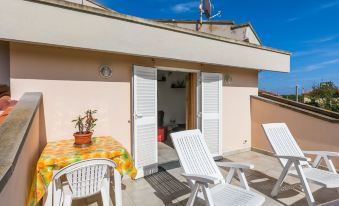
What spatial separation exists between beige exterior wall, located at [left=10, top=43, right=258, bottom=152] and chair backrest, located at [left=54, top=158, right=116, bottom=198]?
1.59 m

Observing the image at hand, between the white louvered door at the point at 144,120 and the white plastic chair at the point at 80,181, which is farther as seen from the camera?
the white louvered door at the point at 144,120

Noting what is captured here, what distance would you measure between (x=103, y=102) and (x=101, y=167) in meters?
1.85

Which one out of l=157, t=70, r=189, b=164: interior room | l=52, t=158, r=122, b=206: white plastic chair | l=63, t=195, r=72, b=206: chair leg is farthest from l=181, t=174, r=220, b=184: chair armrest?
l=157, t=70, r=189, b=164: interior room

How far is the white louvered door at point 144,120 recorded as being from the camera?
4.29 m

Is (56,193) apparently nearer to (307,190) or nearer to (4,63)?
(4,63)

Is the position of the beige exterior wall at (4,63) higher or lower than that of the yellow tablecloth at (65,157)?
higher

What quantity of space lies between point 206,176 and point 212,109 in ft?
10.8

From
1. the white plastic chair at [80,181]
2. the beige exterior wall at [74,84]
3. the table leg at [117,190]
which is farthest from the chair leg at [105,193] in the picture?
the beige exterior wall at [74,84]

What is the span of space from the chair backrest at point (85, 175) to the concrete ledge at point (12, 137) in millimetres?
729

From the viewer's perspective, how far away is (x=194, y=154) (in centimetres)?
325

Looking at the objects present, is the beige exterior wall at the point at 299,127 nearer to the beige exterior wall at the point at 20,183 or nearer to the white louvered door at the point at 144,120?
the white louvered door at the point at 144,120

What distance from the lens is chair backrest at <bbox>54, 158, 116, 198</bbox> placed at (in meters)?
2.35

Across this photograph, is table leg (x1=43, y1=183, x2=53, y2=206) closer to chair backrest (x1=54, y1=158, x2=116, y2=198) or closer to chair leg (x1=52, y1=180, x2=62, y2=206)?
chair leg (x1=52, y1=180, x2=62, y2=206)

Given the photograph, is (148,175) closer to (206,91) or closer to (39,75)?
(206,91)
